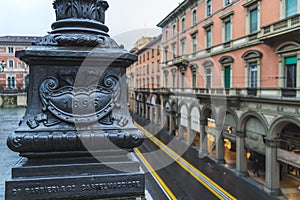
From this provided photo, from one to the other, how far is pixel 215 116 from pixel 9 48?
116 feet

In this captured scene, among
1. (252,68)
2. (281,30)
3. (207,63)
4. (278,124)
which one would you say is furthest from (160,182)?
(207,63)

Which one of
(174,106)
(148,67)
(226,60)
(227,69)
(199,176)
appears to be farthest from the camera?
(148,67)

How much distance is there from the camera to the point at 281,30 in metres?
12.7

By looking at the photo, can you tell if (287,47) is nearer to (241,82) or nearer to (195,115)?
(241,82)

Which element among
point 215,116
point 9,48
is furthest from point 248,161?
point 9,48

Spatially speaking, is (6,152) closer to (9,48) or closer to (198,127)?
(198,127)

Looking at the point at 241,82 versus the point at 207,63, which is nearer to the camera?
the point at 241,82

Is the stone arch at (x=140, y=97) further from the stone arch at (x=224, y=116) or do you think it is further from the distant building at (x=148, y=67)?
the stone arch at (x=224, y=116)

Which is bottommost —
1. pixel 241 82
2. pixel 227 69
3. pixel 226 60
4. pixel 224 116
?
pixel 224 116

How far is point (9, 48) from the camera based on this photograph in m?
39.6

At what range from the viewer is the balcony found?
11875 millimetres

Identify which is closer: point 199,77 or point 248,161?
point 248,161

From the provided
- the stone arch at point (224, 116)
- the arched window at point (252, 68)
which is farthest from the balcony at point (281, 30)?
the stone arch at point (224, 116)

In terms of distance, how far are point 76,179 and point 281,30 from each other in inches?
529
